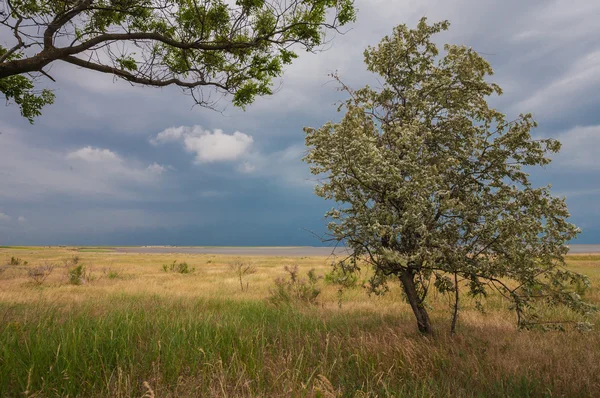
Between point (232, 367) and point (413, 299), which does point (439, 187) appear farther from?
point (232, 367)

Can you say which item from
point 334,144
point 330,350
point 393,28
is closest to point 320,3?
point 393,28

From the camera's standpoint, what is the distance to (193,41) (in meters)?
10.2

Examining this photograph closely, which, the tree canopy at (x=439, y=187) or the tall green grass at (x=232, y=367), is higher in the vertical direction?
the tree canopy at (x=439, y=187)

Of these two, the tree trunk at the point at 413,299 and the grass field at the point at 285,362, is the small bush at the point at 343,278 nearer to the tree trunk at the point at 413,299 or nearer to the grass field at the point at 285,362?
the grass field at the point at 285,362

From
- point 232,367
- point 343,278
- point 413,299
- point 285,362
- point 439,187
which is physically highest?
point 439,187

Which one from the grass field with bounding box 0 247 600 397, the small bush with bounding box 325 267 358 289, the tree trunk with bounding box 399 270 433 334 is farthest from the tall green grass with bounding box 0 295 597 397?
the small bush with bounding box 325 267 358 289

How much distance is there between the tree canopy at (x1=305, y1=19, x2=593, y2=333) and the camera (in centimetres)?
633

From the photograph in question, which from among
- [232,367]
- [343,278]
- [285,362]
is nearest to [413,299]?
[343,278]

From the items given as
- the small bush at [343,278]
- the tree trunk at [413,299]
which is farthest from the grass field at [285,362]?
the small bush at [343,278]

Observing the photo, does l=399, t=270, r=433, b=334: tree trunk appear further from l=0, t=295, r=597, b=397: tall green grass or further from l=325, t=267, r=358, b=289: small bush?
l=325, t=267, r=358, b=289: small bush

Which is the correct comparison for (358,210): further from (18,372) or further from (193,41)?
(193,41)

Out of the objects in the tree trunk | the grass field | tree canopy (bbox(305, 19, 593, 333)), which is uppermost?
tree canopy (bbox(305, 19, 593, 333))

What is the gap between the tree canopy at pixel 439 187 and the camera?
6.33 metres

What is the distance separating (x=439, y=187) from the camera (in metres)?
6.60
